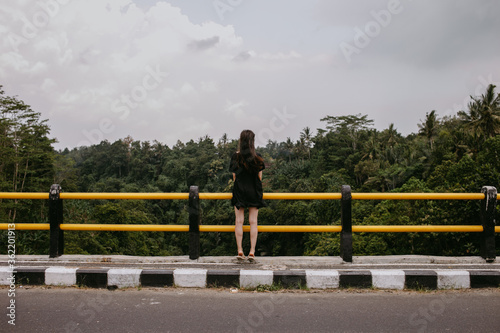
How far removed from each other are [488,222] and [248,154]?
2874mm

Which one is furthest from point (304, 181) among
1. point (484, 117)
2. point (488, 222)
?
point (488, 222)

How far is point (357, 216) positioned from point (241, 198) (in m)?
28.6

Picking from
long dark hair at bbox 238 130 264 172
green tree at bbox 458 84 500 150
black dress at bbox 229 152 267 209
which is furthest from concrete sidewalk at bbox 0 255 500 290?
green tree at bbox 458 84 500 150

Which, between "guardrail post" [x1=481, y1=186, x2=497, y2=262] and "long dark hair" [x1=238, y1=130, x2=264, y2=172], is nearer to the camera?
"long dark hair" [x1=238, y1=130, x2=264, y2=172]

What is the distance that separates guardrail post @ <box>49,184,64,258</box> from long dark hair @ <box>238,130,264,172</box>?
7.31 feet

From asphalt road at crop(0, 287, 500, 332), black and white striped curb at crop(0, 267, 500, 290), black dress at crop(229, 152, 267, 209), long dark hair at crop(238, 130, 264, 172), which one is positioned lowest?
asphalt road at crop(0, 287, 500, 332)

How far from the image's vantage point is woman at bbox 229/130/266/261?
458 centimetres

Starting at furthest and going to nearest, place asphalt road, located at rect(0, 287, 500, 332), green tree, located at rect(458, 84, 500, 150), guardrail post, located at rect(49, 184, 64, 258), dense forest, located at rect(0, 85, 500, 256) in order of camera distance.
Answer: green tree, located at rect(458, 84, 500, 150)
dense forest, located at rect(0, 85, 500, 256)
guardrail post, located at rect(49, 184, 64, 258)
asphalt road, located at rect(0, 287, 500, 332)

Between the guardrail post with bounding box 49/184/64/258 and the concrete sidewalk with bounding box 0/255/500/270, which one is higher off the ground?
the guardrail post with bounding box 49/184/64/258

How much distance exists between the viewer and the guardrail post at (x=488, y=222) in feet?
15.5

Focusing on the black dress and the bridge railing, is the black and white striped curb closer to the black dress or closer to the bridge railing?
the bridge railing

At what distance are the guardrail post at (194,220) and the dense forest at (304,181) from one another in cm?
460

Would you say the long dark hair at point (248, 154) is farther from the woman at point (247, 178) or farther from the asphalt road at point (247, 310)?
the asphalt road at point (247, 310)

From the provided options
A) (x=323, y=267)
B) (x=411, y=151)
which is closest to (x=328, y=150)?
(x=411, y=151)
